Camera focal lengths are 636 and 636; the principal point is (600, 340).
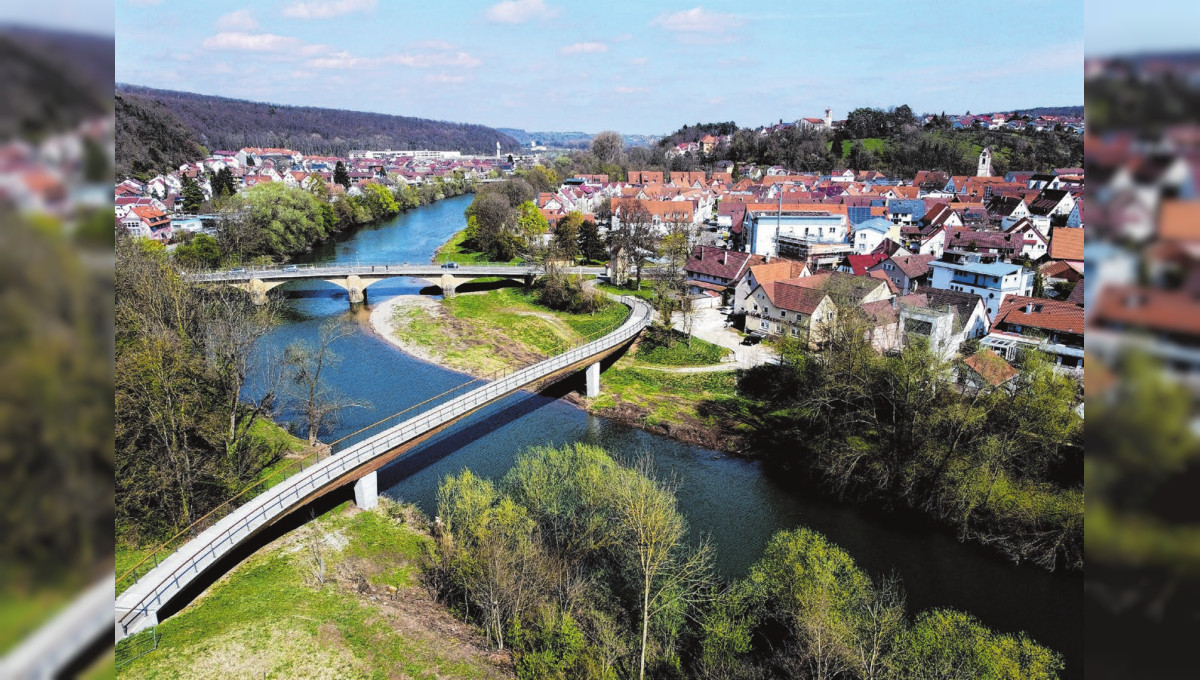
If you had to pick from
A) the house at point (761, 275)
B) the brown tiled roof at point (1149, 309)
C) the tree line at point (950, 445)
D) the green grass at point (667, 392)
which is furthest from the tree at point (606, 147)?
the brown tiled roof at point (1149, 309)

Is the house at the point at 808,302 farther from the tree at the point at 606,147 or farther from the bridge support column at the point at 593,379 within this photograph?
the tree at the point at 606,147

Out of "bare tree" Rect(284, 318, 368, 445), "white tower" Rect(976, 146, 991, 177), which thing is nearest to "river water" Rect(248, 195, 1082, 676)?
"bare tree" Rect(284, 318, 368, 445)

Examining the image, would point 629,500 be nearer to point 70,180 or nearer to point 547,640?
point 547,640

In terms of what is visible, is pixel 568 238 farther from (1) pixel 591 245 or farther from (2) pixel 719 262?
(2) pixel 719 262

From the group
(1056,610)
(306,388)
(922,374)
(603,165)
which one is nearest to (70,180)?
(1056,610)

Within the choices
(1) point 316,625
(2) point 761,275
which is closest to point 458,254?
(2) point 761,275

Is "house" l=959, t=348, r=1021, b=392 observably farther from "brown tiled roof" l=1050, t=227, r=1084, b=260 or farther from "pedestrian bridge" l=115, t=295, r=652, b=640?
"brown tiled roof" l=1050, t=227, r=1084, b=260

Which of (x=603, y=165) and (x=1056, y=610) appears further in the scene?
(x=603, y=165)
